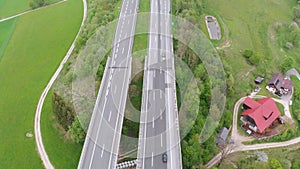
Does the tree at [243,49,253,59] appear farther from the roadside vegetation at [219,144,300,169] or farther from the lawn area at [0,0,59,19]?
the lawn area at [0,0,59,19]

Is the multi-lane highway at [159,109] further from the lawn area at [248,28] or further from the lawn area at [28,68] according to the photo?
the lawn area at [28,68]

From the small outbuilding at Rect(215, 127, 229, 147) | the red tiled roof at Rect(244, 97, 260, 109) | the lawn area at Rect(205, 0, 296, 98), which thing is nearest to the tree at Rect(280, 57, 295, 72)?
the lawn area at Rect(205, 0, 296, 98)

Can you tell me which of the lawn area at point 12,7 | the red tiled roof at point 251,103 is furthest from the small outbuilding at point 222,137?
the lawn area at point 12,7

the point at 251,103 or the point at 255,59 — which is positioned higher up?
the point at 255,59

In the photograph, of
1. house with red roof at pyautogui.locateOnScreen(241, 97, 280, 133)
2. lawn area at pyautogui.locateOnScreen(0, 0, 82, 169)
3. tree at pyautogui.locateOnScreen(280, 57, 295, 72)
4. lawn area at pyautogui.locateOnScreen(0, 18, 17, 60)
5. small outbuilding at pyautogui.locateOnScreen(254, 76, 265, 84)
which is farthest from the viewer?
lawn area at pyautogui.locateOnScreen(0, 18, 17, 60)

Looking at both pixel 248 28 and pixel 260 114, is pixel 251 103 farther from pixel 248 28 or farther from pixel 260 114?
pixel 248 28

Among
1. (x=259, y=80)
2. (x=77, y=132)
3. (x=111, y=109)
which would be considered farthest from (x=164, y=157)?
(x=259, y=80)
